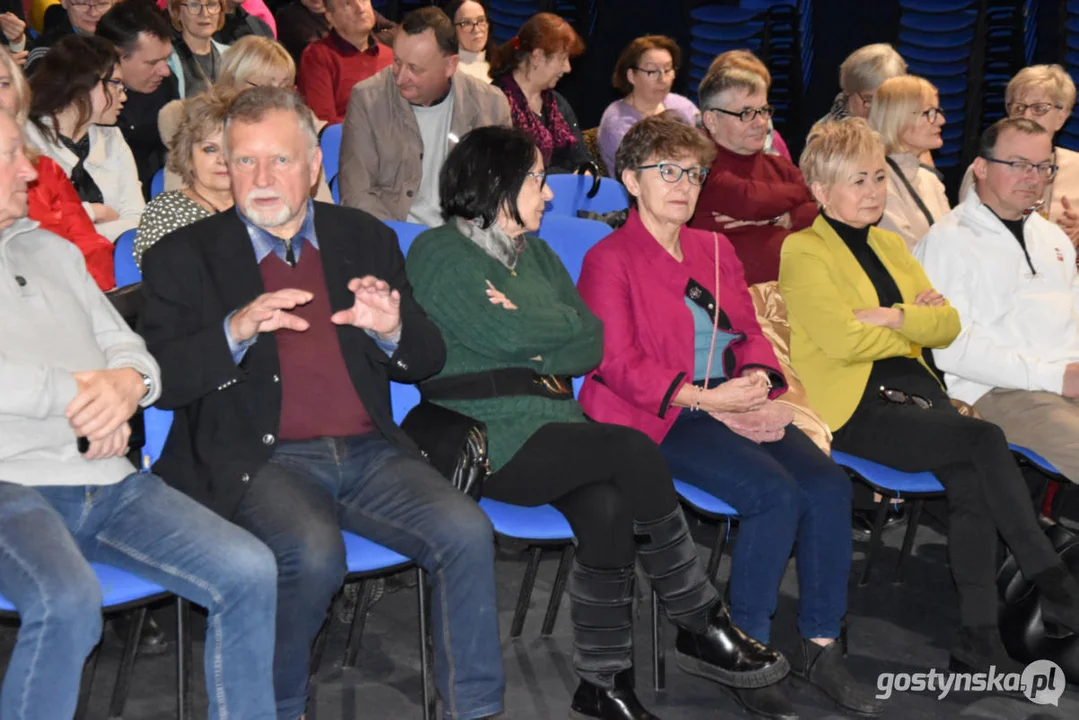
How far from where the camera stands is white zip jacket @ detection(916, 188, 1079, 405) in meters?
3.86

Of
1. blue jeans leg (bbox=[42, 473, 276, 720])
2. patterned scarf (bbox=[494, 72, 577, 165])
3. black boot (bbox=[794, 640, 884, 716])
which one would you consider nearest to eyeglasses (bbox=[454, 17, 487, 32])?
patterned scarf (bbox=[494, 72, 577, 165])

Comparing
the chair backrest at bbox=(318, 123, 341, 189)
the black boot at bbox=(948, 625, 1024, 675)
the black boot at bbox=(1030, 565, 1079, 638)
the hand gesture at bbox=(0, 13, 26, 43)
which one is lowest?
the black boot at bbox=(948, 625, 1024, 675)

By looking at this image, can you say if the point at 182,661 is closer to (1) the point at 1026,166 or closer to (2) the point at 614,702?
(2) the point at 614,702

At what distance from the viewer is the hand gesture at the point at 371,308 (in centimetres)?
264

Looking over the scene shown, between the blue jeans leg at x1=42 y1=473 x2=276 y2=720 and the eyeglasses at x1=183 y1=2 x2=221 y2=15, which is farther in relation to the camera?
the eyeglasses at x1=183 y1=2 x2=221 y2=15

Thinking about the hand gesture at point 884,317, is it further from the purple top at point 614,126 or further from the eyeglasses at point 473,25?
the eyeglasses at point 473,25

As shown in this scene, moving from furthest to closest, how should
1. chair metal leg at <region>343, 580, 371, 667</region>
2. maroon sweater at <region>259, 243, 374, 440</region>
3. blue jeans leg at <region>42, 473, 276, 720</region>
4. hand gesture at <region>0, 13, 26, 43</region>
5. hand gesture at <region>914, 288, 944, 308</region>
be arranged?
hand gesture at <region>0, 13, 26, 43</region> < hand gesture at <region>914, 288, 944, 308</region> < chair metal leg at <region>343, 580, 371, 667</region> < maroon sweater at <region>259, 243, 374, 440</region> < blue jeans leg at <region>42, 473, 276, 720</region>

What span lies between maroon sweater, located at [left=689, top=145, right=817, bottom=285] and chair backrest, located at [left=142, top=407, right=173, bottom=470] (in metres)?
2.03

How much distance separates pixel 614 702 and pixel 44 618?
1.29 meters

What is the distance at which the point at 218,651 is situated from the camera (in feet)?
7.91

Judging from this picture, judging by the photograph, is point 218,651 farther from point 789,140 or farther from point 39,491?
point 789,140

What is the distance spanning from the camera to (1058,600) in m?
3.33

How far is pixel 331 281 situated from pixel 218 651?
0.87 meters
